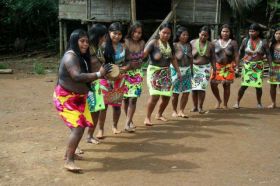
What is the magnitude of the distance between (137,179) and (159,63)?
2636 mm

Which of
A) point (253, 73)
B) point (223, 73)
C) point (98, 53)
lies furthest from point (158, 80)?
point (253, 73)

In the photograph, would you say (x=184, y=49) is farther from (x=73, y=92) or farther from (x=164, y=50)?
(x=73, y=92)

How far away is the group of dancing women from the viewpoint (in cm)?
455

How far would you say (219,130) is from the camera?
21.2 ft

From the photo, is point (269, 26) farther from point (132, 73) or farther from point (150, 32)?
point (132, 73)

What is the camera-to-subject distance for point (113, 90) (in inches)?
230

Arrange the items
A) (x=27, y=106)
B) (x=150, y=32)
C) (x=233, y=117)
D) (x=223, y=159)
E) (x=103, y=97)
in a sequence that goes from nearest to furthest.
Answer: (x=223, y=159) → (x=103, y=97) → (x=233, y=117) → (x=27, y=106) → (x=150, y=32)

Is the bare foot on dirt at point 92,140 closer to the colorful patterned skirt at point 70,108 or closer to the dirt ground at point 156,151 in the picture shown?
the dirt ground at point 156,151

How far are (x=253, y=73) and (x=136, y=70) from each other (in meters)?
2.92

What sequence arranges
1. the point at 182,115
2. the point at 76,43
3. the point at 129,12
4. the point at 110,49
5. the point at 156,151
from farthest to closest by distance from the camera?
the point at 129,12
the point at 182,115
the point at 110,49
the point at 156,151
the point at 76,43

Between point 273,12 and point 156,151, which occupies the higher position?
point 273,12

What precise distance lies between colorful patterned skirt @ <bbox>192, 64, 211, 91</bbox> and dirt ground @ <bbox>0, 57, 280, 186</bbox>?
548mm

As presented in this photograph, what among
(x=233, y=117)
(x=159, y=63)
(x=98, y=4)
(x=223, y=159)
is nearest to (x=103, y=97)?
(x=159, y=63)

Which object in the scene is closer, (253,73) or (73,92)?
(73,92)
